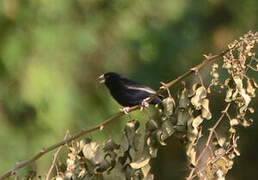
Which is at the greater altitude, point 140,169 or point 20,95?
point 20,95

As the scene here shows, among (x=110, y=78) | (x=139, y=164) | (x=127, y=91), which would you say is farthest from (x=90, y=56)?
(x=139, y=164)

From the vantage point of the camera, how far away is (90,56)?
28.7 feet

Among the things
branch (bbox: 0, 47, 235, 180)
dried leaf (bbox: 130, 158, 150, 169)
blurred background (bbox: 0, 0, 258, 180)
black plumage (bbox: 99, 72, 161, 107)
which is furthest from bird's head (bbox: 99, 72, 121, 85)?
dried leaf (bbox: 130, 158, 150, 169)

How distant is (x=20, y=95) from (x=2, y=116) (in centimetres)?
44

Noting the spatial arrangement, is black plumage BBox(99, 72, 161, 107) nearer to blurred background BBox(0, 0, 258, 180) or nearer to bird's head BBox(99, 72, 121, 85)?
bird's head BBox(99, 72, 121, 85)

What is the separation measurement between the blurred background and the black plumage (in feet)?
4.07

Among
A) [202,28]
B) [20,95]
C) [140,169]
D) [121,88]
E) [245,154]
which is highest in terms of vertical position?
[202,28]

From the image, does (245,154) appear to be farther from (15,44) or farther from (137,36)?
(15,44)

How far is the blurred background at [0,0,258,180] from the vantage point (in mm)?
7664

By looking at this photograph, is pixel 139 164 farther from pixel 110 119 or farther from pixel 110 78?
pixel 110 78

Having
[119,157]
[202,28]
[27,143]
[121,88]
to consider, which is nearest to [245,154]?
[202,28]

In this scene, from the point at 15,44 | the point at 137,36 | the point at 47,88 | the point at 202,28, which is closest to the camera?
the point at 47,88

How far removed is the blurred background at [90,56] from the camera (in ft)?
25.1

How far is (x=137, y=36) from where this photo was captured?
29.3ft
